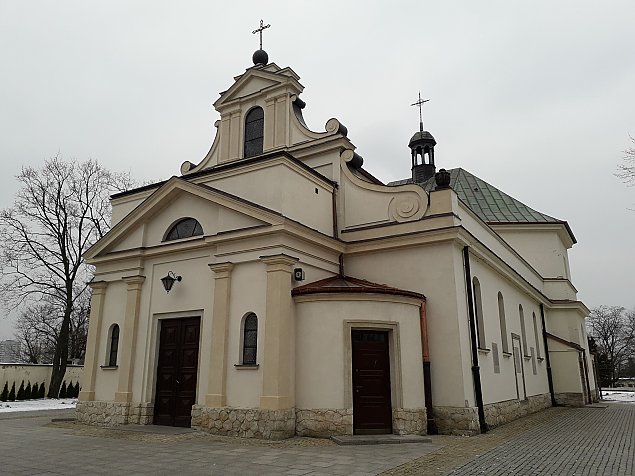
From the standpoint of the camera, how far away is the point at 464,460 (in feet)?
29.1

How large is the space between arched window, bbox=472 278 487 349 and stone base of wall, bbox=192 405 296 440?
247 inches

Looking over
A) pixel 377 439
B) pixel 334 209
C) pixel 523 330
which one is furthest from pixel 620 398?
pixel 377 439

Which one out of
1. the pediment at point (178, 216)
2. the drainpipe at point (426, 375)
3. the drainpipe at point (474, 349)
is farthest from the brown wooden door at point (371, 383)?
the pediment at point (178, 216)

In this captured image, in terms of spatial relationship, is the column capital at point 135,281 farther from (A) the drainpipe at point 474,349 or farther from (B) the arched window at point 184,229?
(A) the drainpipe at point 474,349

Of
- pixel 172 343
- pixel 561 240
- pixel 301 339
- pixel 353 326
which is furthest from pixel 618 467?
pixel 561 240

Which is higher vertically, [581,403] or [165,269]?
[165,269]

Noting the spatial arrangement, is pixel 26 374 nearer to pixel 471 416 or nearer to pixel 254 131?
pixel 254 131

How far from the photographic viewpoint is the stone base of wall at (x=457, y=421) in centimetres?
1234

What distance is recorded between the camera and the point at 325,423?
11.6m

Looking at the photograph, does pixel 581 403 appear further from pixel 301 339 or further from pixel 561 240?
pixel 301 339

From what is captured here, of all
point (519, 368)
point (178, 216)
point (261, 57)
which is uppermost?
point (261, 57)

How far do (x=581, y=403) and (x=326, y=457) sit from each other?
60.6 ft

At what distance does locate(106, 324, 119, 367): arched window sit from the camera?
15109 millimetres

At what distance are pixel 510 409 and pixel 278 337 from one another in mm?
8634
